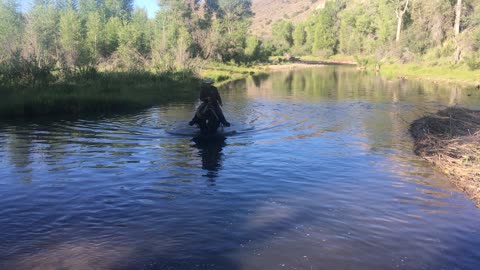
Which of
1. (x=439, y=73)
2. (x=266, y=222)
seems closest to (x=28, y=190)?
(x=266, y=222)

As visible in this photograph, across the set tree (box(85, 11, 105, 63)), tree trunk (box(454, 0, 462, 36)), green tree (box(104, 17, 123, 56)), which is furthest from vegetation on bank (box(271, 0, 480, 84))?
tree (box(85, 11, 105, 63))

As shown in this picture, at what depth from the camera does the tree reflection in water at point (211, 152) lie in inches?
476

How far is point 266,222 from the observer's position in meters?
8.19

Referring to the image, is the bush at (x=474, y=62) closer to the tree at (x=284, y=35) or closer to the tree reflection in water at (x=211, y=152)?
the tree reflection in water at (x=211, y=152)

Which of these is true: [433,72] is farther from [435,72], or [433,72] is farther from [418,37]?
[418,37]

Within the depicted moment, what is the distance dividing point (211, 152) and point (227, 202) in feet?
16.5

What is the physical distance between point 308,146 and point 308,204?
20.1 feet

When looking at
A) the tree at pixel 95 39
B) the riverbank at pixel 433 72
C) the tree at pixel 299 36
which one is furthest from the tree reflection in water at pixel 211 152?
the tree at pixel 299 36

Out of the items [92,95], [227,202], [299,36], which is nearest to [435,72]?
[92,95]

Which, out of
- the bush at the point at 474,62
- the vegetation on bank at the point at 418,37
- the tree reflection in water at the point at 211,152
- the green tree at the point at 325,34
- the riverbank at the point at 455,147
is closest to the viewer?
the riverbank at the point at 455,147

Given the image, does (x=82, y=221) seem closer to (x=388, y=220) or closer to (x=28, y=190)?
(x=28, y=190)

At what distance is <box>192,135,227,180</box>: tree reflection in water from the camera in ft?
39.6

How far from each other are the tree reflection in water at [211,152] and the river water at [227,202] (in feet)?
0.22

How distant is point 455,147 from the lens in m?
12.7
